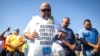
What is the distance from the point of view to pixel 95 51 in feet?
20.8

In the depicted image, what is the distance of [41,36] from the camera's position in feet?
16.0

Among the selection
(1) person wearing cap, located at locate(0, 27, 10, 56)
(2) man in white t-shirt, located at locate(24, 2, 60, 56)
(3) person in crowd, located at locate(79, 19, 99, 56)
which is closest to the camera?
(2) man in white t-shirt, located at locate(24, 2, 60, 56)

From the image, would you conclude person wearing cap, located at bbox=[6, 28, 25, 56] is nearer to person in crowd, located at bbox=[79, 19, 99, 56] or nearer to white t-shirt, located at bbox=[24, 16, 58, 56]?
person in crowd, located at bbox=[79, 19, 99, 56]

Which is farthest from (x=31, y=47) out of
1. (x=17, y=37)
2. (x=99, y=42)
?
(x=17, y=37)

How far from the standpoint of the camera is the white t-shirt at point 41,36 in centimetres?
485

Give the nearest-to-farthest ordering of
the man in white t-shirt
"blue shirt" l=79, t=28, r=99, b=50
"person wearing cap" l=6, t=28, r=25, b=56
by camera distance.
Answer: the man in white t-shirt < "blue shirt" l=79, t=28, r=99, b=50 < "person wearing cap" l=6, t=28, r=25, b=56

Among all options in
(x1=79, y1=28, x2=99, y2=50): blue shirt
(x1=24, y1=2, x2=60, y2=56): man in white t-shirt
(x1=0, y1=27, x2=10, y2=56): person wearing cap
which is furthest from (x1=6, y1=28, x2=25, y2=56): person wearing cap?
(x1=24, y1=2, x2=60, y2=56): man in white t-shirt

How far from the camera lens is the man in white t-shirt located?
484cm

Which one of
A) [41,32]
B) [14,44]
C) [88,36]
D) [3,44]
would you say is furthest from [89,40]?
[3,44]

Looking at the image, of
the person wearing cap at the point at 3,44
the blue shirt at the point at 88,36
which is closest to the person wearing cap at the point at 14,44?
the person wearing cap at the point at 3,44

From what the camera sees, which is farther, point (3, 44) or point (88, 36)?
point (3, 44)

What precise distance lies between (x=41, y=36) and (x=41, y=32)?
0.07 metres

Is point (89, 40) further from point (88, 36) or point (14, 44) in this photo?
point (14, 44)

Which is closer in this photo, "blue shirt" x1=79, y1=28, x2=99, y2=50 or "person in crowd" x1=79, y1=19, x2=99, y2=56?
"person in crowd" x1=79, y1=19, x2=99, y2=56
